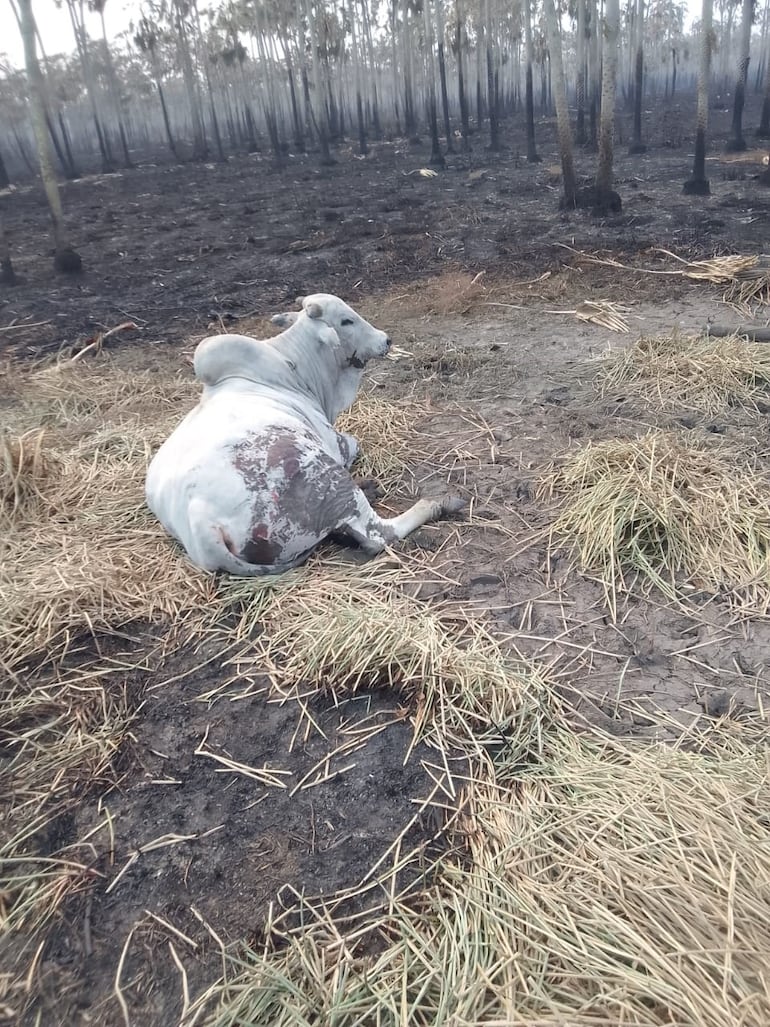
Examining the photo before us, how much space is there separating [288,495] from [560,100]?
1223 cm

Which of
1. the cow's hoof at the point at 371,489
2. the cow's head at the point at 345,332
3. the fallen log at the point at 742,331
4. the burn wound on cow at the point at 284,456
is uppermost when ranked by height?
the cow's head at the point at 345,332

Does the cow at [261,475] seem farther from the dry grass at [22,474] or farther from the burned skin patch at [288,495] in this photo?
the dry grass at [22,474]

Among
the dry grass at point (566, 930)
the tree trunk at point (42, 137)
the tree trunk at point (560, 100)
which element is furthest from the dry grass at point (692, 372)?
the tree trunk at point (42, 137)

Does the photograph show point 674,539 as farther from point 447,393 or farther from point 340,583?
point 447,393

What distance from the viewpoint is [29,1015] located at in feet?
6.67

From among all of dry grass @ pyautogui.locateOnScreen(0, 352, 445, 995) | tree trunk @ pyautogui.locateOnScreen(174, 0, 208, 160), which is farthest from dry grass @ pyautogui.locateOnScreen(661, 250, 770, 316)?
tree trunk @ pyautogui.locateOnScreen(174, 0, 208, 160)

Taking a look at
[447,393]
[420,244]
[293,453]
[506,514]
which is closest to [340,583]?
[293,453]

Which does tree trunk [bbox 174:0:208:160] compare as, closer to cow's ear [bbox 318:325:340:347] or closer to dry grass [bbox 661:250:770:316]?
dry grass [bbox 661:250:770:316]

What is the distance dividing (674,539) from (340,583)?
1770mm

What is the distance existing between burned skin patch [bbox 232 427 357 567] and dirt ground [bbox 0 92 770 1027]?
1.79ft

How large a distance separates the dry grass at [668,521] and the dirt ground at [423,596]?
163 mm

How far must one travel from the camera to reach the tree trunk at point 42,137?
1173 cm

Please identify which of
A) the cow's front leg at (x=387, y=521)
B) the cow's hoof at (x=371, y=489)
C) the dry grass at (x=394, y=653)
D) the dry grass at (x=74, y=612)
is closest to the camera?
the dry grass at (x=74, y=612)

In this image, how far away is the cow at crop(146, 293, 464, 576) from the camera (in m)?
3.69
